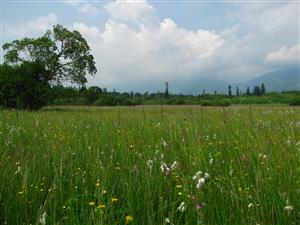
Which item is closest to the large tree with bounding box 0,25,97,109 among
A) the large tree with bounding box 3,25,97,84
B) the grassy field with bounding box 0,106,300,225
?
the large tree with bounding box 3,25,97,84

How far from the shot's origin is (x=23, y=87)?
1374 inches

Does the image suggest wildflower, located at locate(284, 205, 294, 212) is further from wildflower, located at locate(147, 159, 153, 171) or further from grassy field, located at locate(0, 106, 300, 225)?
wildflower, located at locate(147, 159, 153, 171)

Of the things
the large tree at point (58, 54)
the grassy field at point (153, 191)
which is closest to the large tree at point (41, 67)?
the large tree at point (58, 54)

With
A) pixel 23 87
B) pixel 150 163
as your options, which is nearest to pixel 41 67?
pixel 23 87

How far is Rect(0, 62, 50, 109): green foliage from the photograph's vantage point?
34.1 meters

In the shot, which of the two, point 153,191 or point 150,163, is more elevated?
point 150,163

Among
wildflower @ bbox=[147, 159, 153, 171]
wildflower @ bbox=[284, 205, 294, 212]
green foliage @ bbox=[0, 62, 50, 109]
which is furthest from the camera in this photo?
green foliage @ bbox=[0, 62, 50, 109]

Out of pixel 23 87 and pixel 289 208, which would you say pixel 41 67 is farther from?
pixel 289 208

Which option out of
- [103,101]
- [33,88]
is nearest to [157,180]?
[33,88]

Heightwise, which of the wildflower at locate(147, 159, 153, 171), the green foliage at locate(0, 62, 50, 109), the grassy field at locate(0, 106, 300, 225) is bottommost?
the grassy field at locate(0, 106, 300, 225)

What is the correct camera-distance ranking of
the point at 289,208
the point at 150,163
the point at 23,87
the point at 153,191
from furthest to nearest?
the point at 23,87
the point at 150,163
the point at 153,191
the point at 289,208

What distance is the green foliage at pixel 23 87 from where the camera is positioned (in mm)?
34125

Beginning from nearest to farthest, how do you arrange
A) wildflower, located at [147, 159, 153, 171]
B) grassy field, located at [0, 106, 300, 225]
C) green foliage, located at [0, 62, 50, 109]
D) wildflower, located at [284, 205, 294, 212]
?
1. wildflower, located at [284, 205, 294, 212]
2. grassy field, located at [0, 106, 300, 225]
3. wildflower, located at [147, 159, 153, 171]
4. green foliage, located at [0, 62, 50, 109]

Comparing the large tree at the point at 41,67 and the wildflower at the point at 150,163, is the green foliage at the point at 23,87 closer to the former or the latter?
the large tree at the point at 41,67
